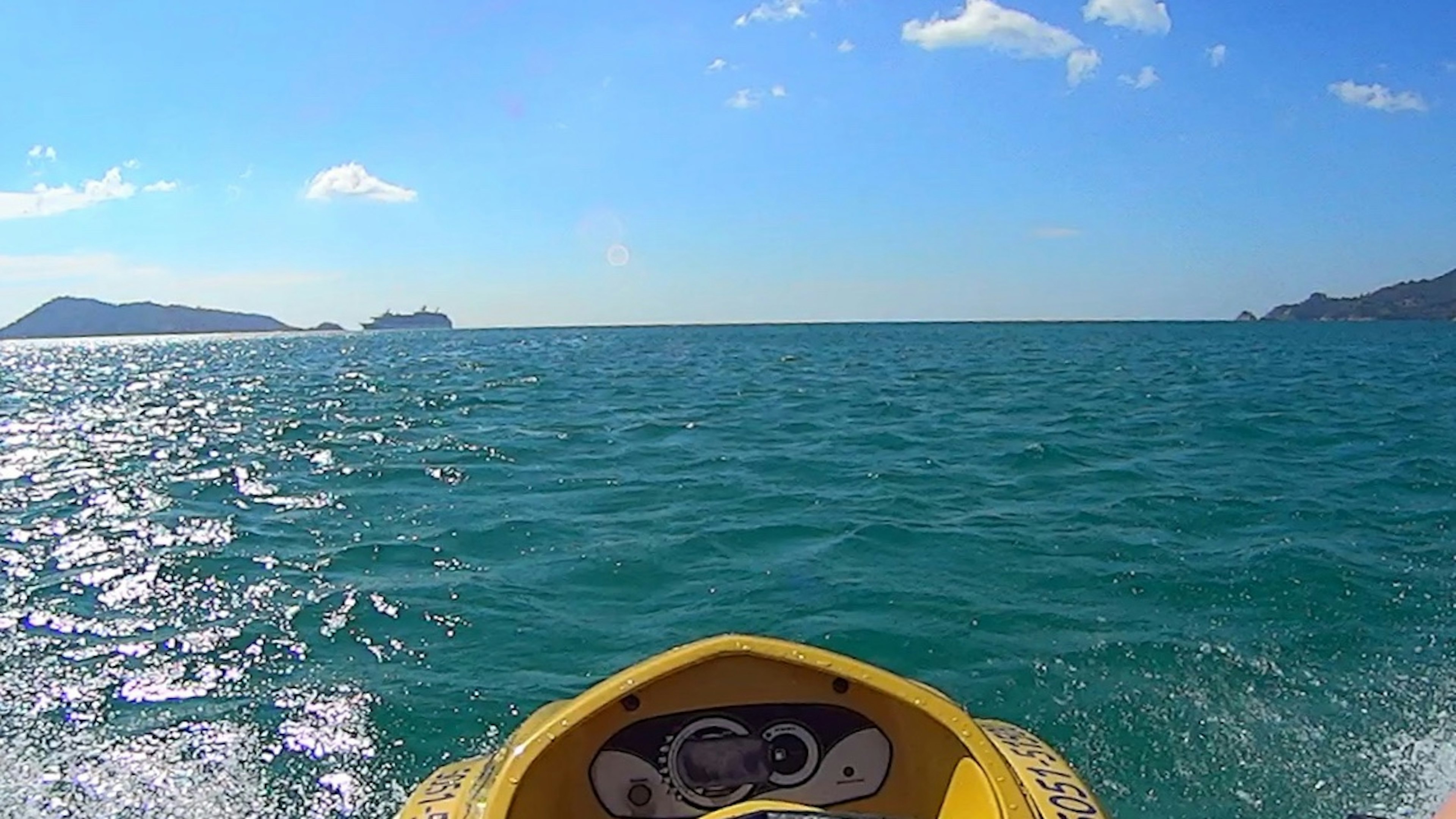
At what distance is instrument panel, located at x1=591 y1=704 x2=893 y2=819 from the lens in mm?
4219

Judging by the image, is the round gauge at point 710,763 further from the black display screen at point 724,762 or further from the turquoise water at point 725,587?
the turquoise water at point 725,587

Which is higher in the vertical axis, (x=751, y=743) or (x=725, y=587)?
(x=751, y=743)

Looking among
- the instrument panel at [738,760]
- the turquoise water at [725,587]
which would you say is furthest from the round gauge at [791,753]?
the turquoise water at [725,587]

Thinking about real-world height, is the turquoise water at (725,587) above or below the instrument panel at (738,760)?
below

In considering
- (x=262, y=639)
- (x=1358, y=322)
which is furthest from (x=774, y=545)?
(x=1358, y=322)

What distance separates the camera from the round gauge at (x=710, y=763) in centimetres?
424

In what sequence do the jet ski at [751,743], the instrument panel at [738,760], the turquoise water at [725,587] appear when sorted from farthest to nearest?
the turquoise water at [725,587]
the instrument panel at [738,760]
the jet ski at [751,743]

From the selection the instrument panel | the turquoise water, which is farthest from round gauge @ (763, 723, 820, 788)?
the turquoise water

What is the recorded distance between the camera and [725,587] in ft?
30.5

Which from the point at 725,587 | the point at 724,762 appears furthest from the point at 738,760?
the point at 725,587

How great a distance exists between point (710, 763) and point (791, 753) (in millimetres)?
343

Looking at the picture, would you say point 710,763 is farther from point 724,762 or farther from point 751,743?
point 751,743

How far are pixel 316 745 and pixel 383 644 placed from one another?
1624 millimetres

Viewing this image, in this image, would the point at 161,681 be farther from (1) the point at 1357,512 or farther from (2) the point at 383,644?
(1) the point at 1357,512
